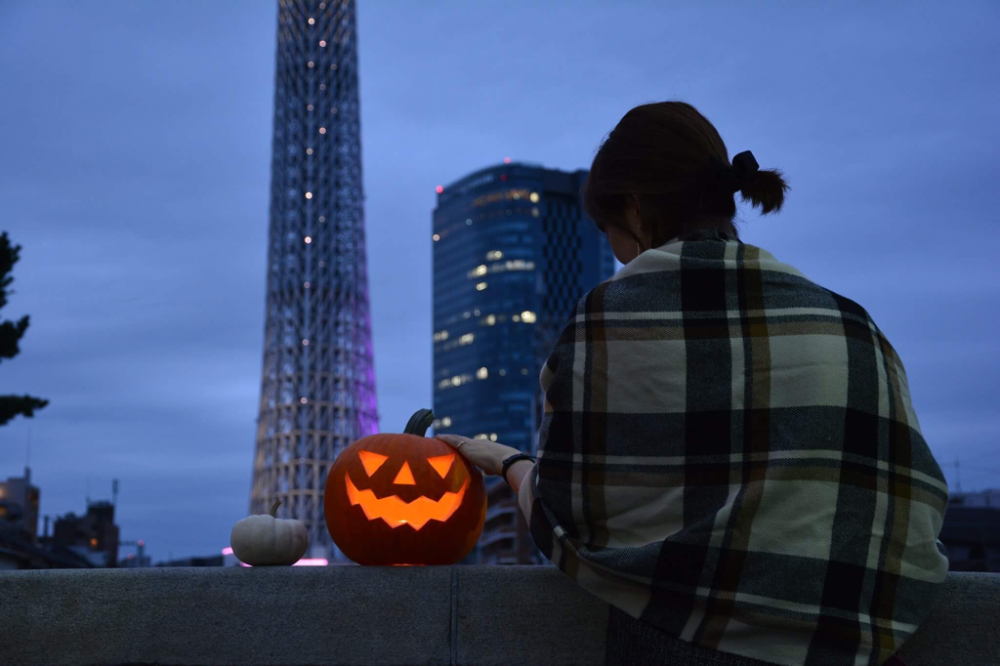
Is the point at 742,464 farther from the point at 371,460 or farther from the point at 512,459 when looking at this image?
the point at 371,460

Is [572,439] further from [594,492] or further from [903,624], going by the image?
[903,624]

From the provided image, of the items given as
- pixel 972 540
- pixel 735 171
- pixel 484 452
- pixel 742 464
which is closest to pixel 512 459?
pixel 484 452

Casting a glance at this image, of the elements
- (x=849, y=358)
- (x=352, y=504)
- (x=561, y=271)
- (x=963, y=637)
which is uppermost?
(x=561, y=271)

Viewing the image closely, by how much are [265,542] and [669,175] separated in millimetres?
2201

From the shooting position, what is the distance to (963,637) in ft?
10.2

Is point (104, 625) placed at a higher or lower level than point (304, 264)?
lower

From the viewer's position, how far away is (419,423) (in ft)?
14.1

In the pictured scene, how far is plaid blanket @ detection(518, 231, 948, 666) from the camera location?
227 cm

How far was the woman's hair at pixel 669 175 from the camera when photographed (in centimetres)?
265

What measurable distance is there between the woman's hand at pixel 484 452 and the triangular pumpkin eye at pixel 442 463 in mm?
55

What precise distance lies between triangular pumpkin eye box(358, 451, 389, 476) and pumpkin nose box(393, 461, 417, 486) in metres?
0.09

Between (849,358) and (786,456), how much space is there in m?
0.31

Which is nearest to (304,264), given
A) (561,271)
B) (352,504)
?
(352,504)

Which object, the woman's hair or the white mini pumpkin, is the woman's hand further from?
the woman's hair
